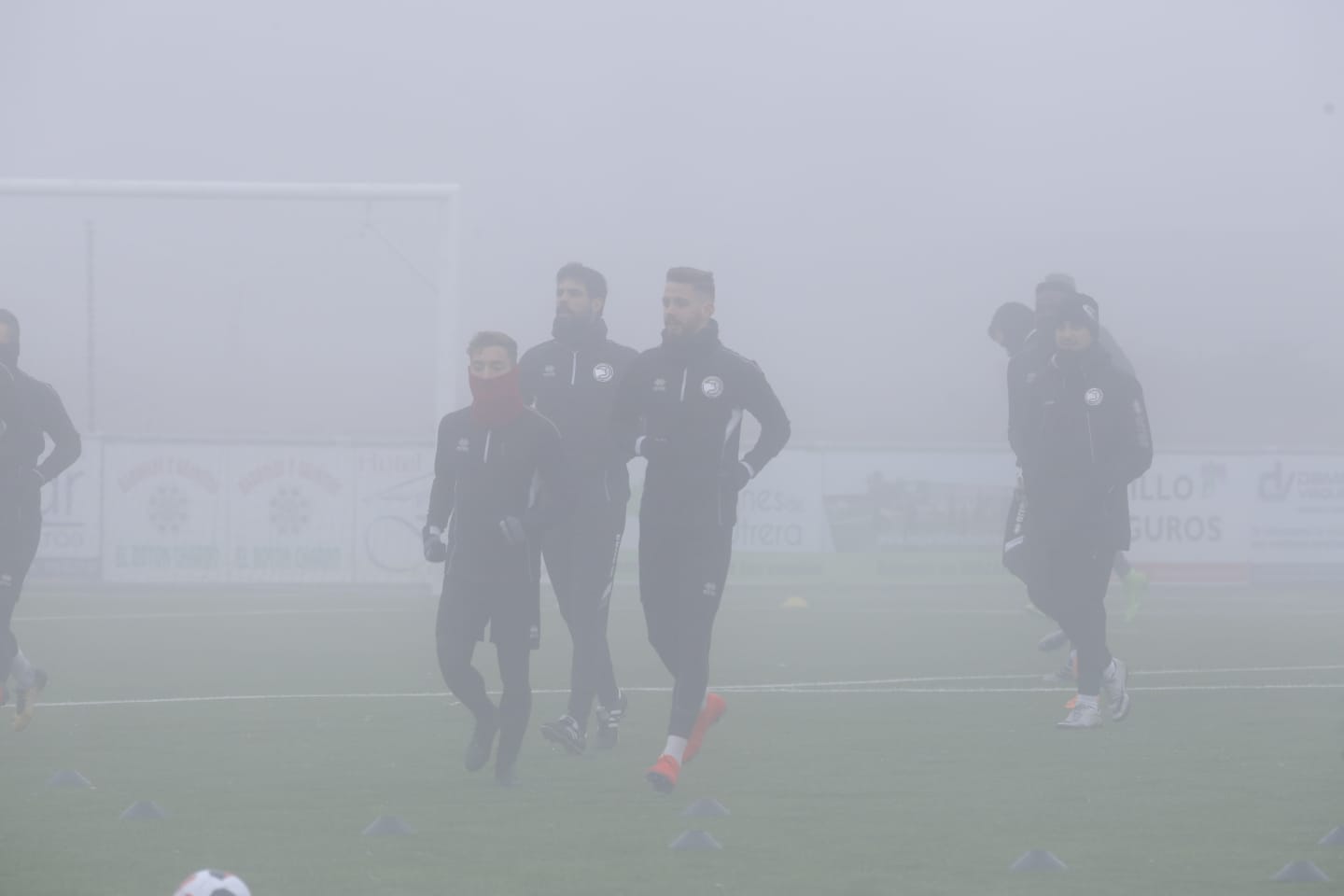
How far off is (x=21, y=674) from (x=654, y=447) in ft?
11.6

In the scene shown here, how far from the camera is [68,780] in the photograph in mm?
7500

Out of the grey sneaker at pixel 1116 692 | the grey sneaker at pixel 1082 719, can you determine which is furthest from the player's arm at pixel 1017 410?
the grey sneaker at pixel 1082 719

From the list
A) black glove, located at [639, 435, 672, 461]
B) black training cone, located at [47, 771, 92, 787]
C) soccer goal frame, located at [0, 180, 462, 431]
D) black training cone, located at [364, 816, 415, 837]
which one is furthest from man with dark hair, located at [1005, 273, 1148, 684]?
soccer goal frame, located at [0, 180, 462, 431]

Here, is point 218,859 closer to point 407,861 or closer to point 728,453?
point 407,861

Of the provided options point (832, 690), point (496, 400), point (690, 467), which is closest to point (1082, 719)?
point (832, 690)

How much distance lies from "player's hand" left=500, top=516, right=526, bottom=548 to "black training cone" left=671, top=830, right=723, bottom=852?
5.45 ft

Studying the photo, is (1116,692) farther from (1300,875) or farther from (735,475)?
(1300,875)

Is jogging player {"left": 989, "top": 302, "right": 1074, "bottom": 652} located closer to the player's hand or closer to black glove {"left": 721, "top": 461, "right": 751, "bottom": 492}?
black glove {"left": 721, "top": 461, "right": 751, "bottom": 492}

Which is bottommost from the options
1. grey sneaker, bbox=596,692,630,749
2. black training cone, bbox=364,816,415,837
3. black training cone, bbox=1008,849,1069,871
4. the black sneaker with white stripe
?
grey sneaker, bbox=596,692,630,749

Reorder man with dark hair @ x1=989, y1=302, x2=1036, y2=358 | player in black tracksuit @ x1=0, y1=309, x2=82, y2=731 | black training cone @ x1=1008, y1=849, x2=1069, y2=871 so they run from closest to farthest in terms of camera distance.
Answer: black training cone @ x1=1008, y1=849, x2=1069, y2=871
player in black tracksuit @ x1=0, y1=309, x2=82, y2=731
man with dark hair @ x1=989, y1=302, x2=1036, y2=358

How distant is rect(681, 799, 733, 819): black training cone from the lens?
677 cm

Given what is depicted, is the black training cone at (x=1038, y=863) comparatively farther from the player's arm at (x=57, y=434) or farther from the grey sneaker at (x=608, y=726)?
the player's arm at (x=57, y=434)

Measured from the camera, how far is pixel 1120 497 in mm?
9508

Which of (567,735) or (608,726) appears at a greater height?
(567,735)
